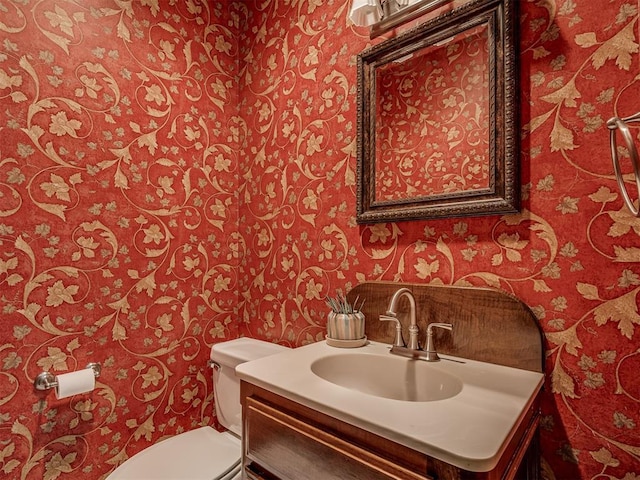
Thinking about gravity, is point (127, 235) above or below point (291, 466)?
above

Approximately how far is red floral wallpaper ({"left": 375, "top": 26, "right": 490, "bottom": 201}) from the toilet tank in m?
0.80

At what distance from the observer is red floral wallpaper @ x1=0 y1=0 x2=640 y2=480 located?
0.82m

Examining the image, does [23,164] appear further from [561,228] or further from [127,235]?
[561,228]

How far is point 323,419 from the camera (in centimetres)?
71

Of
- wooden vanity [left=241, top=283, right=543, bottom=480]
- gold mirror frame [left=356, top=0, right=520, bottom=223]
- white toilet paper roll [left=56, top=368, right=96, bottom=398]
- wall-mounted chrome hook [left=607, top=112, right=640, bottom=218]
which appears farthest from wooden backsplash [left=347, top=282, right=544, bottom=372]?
white toilet paper roll [left=56, top=368, right=96, bottom=398]

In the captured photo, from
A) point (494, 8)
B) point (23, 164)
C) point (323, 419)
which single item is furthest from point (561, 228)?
point (23, 164)

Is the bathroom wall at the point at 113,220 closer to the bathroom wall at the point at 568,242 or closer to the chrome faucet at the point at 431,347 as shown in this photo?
the bathroom wall at the point at 568,242

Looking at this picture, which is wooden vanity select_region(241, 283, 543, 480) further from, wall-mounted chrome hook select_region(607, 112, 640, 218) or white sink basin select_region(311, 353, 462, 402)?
wall-mounted chrome hook select_region(607, 112, 640, 218)

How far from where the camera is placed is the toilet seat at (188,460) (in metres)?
1.13

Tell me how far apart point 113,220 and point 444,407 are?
4.18 feet

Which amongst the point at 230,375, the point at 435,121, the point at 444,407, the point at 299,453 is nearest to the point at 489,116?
the point at 435,121

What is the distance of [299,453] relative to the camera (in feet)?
2.47

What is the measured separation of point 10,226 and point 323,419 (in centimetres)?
114

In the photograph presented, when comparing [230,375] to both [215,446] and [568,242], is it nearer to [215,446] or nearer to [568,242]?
[215,446]
